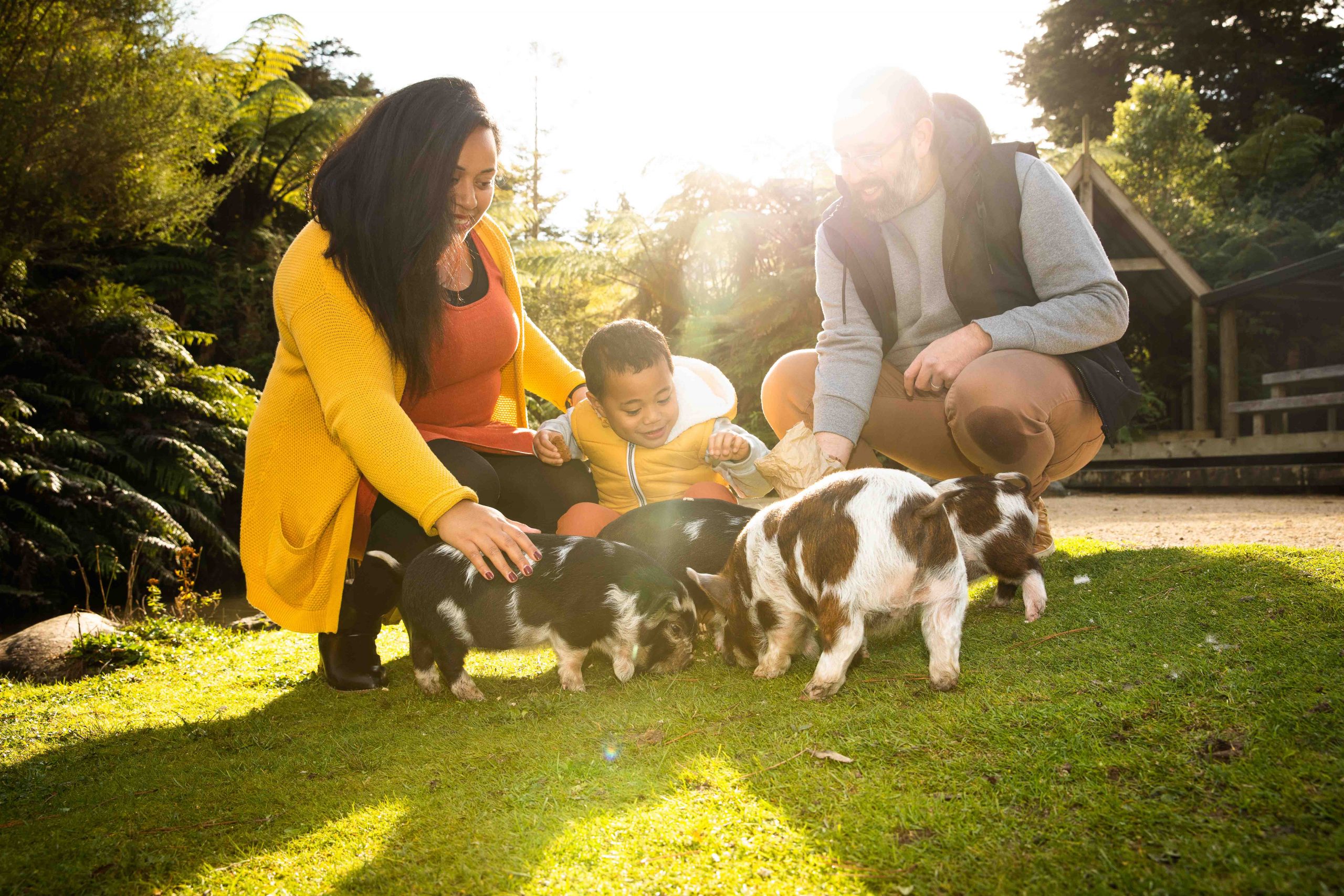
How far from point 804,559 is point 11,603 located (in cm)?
797

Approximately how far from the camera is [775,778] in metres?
2.14

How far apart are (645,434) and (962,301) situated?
173 cm

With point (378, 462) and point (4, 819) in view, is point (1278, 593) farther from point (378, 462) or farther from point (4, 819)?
point (4, 819)

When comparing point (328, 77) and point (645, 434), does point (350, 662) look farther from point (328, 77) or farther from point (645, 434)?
point (328, 77)

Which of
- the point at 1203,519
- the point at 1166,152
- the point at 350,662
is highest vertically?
the point at 1166,152

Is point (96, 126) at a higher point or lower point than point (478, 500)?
higher

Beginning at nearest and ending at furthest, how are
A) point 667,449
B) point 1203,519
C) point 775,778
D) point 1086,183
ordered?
point 775,778, point 667,449, point 1203,519, point 1086,183

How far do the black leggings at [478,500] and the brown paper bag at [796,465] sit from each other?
3.78ft

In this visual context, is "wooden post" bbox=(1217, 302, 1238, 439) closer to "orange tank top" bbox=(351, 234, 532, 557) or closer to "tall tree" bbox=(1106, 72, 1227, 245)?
"tall tree" bbox=(1106, 72, 1227, 245)

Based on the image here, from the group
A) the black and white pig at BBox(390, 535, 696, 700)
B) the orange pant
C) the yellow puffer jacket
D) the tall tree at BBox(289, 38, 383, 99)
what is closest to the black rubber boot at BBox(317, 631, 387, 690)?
the black and white pig at BBox(390, 535, 696, 700)

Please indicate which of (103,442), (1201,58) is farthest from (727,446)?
(1201,58)

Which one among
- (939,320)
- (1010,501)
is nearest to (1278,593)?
(1010,501)

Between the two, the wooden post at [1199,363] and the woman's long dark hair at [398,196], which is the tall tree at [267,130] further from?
the wooden post at [1199,363]

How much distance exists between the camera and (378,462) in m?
3.03
